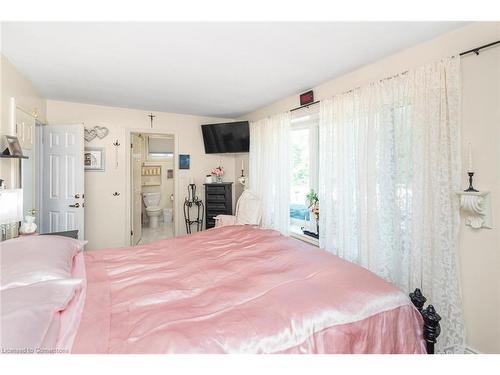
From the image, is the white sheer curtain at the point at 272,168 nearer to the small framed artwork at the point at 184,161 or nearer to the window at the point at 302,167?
the window at the point at 302,167

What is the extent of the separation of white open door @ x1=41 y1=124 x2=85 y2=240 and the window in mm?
2868

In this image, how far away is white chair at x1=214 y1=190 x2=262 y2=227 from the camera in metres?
3.37

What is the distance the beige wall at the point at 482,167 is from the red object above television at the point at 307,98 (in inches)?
49.6

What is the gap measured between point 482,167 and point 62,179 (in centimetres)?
430

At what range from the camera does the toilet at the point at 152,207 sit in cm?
613

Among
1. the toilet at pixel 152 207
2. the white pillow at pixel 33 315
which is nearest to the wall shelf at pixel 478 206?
the white pillow at pixel 33 315

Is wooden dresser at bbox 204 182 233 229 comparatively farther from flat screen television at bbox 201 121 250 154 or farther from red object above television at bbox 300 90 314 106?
red object above television at bbox 300 90 314 106

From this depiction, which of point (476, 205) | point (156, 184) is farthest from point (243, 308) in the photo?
point (156, 184)

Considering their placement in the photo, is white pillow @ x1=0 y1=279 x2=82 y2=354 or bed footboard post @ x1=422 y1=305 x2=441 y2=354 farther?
bed footboard post @ x1=422 y1=305 x2=441 y2=354

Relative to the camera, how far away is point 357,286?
49.4 inches

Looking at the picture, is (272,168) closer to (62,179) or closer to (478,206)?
(478,206)

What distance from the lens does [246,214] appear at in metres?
3.48

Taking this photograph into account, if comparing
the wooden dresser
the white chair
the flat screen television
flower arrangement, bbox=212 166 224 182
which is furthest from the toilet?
the white chair
